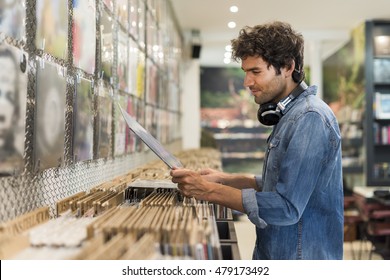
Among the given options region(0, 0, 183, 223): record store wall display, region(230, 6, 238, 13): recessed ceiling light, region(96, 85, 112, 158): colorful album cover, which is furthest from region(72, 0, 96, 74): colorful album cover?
region(230, 6, 238, 13): recessed ceiling light

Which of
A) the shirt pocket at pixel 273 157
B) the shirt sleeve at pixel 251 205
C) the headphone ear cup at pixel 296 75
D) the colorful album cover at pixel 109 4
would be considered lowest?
the shirt sleeve at pixel 251 205

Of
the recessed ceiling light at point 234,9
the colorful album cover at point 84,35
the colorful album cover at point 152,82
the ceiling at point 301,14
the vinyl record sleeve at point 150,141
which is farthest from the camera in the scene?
the colorful album cover at point 152,82

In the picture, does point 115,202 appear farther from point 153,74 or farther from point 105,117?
point 153,74

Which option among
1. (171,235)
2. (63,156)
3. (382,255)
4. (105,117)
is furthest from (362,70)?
(171,235)

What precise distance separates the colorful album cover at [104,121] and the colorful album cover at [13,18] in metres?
0.86

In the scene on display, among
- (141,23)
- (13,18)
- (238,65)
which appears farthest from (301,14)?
(13,18)

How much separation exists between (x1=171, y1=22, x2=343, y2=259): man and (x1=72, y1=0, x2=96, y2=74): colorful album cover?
0.56 metres

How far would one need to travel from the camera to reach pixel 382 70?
19.6 ft

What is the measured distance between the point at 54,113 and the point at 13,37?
360mm

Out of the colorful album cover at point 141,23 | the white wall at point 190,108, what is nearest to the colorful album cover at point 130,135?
the colorful album cover at point 141,23

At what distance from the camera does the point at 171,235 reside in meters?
1.05

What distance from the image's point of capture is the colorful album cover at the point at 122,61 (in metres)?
2.58

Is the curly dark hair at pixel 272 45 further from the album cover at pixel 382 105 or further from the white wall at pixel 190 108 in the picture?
the white wall at pixel 190 108

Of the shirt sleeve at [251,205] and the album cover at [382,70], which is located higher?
the album cover at [382,70]
